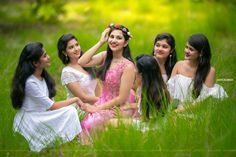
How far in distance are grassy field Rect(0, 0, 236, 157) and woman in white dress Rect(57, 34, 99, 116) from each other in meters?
0.47

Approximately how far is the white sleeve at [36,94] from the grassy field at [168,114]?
1.02 ft

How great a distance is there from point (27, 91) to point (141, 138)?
111 cm

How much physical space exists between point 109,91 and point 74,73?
0.45 metres

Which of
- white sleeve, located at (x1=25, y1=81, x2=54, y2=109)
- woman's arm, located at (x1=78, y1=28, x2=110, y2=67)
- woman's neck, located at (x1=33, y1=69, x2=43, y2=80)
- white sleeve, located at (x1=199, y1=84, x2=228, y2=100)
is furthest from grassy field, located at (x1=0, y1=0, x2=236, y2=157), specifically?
woman's arm, located at (x1=78, y1=28, x2=110, y2=67)

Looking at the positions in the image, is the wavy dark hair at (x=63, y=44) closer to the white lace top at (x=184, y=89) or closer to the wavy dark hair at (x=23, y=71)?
the wavy dark hair at (x=23, y=71)

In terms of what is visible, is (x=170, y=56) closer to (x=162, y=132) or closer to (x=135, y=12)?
(x=162, y=132)

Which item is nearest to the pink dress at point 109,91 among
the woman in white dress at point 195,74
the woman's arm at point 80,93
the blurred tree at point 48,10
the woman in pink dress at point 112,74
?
the woman in pink dress at point 112,74

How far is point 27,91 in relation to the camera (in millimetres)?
4062

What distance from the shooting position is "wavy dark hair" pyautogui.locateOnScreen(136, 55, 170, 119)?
13.0 feet

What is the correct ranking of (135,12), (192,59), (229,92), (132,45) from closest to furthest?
(229,92), (192,59), (132,45), (135,12)

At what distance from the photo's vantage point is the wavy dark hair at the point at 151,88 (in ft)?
13.0

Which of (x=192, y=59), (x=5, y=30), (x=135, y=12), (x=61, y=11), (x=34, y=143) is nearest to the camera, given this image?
(x=34, y=143)

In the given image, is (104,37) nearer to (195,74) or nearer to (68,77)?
(68,77)

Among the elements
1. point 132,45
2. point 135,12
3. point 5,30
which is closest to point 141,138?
point 132,45
